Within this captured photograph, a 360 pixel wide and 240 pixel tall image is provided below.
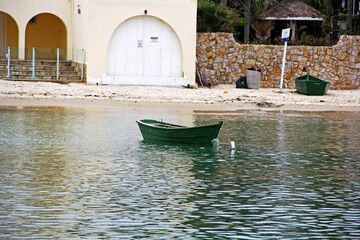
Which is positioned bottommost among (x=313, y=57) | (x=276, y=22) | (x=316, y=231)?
(x=316, y=231)

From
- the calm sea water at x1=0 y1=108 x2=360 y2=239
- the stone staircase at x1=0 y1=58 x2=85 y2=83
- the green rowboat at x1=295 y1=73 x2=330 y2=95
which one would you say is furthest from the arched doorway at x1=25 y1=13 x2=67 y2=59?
the calm sea water at x1=0 y1=108 x2=360 y2=239

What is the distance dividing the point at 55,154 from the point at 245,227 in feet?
20.7

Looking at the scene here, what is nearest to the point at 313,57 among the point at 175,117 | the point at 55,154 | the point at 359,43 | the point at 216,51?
the point at 359,43

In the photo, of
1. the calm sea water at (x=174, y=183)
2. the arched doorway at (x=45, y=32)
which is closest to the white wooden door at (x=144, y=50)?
the arched doorway at (x=45, y=32)

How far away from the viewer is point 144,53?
27.7 m

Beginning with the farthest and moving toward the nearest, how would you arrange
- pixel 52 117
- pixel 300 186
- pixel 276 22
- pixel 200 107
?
pixel 276 22
pixel 200 107
pixel 52 117
pixel 300 186

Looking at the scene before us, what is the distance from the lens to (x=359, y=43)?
29.7m

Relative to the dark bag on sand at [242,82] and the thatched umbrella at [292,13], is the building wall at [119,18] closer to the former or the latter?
the dark bag on sand at [242,82]

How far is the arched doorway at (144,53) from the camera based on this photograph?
27.5 metres

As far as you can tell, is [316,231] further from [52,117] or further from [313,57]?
[313,57]

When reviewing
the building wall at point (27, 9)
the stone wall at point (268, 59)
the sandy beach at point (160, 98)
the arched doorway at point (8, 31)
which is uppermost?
the building wall at point (27, 9)

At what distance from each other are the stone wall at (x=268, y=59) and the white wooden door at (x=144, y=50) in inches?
68.4

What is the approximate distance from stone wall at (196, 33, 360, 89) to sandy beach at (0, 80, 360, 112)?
2644 mm

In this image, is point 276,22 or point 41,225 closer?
point 41,225
